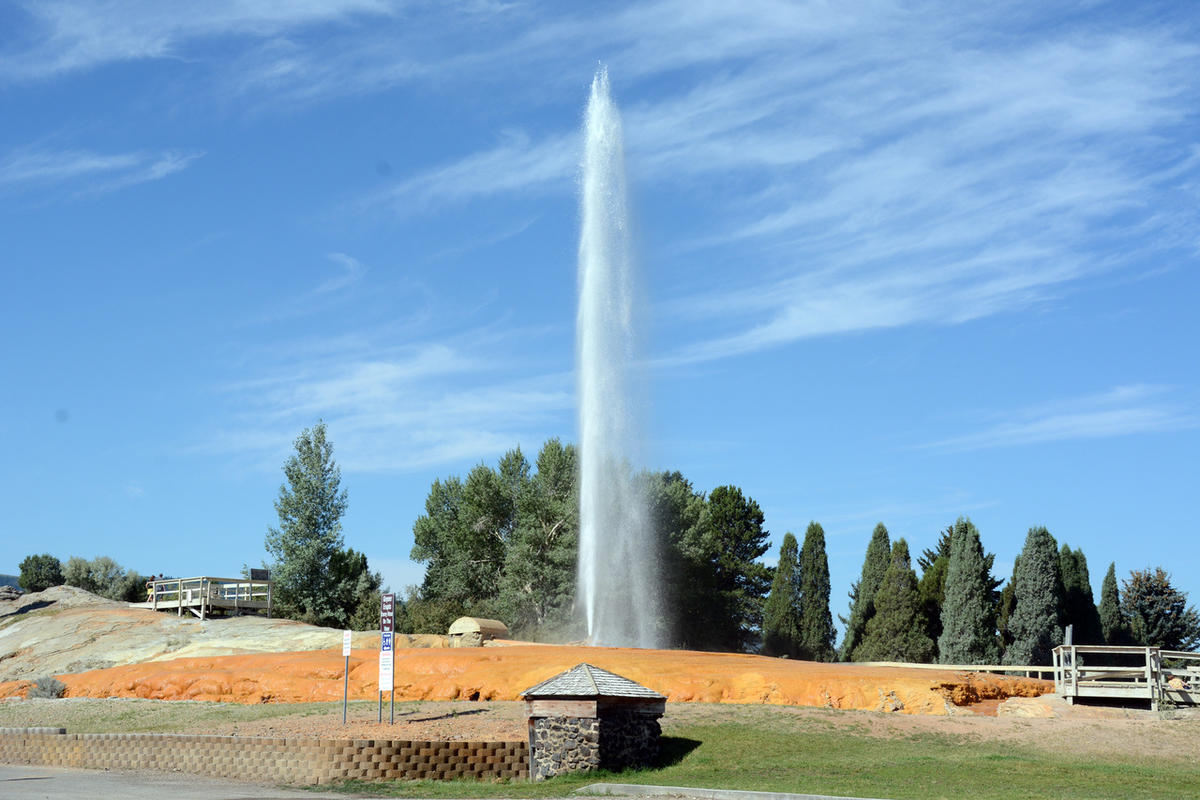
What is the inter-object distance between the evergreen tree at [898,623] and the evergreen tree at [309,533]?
28.6m

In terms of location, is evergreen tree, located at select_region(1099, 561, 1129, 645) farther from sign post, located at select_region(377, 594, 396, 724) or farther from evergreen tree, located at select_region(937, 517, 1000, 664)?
sign post, located at select_region(377, 594, 396, 724)

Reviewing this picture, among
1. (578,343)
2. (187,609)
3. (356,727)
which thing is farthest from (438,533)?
(356,727)

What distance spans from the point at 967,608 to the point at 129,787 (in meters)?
43.0

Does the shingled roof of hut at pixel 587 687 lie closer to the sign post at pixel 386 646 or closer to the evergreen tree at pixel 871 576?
the sign post at pixel 386 646

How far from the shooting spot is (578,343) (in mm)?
46188

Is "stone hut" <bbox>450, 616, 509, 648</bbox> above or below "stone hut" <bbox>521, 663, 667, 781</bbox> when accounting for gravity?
above

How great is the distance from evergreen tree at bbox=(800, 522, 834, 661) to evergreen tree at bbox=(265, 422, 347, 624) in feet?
85.2

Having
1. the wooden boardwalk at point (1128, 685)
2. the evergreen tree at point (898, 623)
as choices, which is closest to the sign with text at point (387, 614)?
the wooden boardwalk at point (1128, 685)

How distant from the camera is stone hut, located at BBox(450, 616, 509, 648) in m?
43.1

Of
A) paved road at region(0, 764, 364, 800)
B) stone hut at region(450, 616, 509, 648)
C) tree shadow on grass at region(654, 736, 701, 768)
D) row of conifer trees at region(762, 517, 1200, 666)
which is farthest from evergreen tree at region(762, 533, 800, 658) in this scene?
paved road at region(0, 764, 364, 800)

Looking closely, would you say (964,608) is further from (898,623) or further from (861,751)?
(861,751)

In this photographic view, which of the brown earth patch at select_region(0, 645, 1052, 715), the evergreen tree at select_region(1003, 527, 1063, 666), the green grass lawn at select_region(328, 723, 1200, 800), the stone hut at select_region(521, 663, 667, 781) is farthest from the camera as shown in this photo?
the evergreen tree at select_region(1003, 527, 1063, 666)

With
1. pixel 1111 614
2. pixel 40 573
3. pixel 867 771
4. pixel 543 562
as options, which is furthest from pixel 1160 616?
pixel 40 573

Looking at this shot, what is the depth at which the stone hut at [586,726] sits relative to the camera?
23.2 meters
